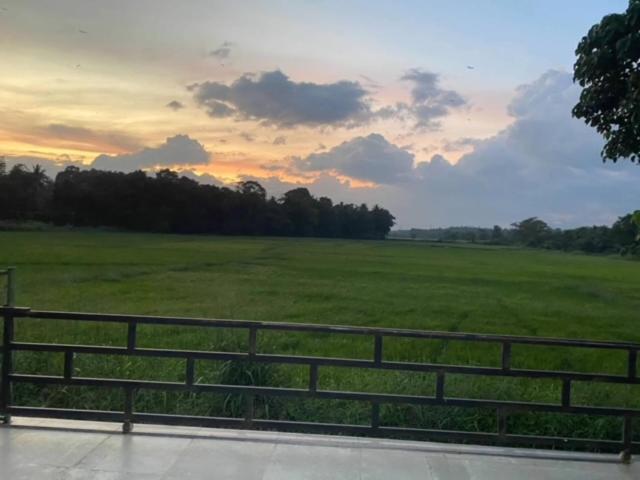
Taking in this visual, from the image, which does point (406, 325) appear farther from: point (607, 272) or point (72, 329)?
point (607, 272)

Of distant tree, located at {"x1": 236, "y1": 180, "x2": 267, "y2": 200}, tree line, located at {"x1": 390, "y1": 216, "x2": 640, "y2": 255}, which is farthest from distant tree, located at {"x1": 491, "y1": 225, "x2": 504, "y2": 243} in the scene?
distant tree, located at {"x1": 236, "y1": 180, "x2": 267, "y2": 200}

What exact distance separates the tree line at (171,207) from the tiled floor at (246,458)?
7931 mm

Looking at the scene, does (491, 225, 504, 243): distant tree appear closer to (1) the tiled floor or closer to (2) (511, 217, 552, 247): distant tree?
(2) (511, 217, 552, 247): distant tree

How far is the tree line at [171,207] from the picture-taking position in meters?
10.4

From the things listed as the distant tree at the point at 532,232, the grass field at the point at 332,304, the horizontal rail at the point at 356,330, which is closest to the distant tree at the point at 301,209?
the grass field at the point at 332,304

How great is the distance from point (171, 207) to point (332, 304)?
3857 millimetres

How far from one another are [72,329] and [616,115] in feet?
20.9

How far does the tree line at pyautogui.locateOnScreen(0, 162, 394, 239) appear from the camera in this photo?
10391 millimetres

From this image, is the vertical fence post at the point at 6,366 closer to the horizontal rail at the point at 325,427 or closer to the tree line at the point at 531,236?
the horizontal rail at the point at 325,427

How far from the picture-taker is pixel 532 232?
14164mm

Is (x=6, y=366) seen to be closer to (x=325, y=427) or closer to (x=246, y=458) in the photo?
(x=246, y=458)

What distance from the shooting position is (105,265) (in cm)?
1295

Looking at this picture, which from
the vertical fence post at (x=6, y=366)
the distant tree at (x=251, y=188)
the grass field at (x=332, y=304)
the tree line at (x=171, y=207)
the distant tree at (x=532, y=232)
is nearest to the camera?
the vertical fence post at (x=6, y=366)

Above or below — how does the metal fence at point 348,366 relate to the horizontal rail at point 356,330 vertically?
below
